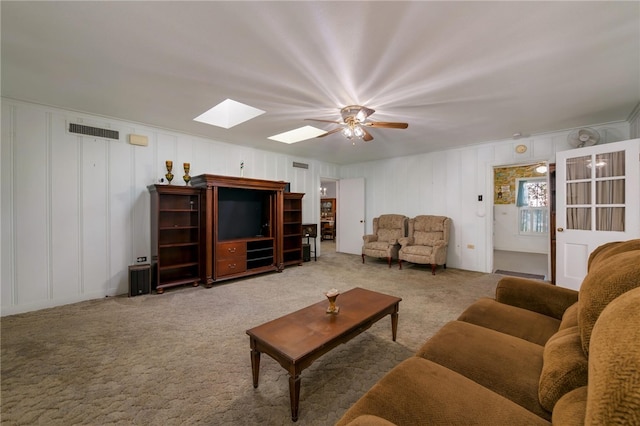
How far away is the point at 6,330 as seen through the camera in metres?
2.62

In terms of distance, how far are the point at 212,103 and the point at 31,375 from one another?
292 cm

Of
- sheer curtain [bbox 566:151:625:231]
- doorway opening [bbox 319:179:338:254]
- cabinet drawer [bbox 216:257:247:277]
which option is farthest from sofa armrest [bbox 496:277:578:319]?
doorway opening [bbox 319:179:338:254]

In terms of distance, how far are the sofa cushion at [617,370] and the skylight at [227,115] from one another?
379 cm

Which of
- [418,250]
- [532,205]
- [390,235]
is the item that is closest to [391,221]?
[390,235]

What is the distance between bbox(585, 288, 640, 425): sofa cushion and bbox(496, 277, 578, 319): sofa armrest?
1.46 meters

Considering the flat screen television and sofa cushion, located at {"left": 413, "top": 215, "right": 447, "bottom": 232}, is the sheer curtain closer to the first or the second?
sofa cushion, located at {"left": 413, "top": 215, "right": 447, "bottom": 232}

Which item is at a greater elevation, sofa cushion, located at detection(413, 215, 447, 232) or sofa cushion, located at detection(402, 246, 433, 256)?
sofa cushion, located at detection(413, 215, 447, 232)

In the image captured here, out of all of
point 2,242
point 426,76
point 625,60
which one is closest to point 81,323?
point 2,242

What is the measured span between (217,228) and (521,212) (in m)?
8.45

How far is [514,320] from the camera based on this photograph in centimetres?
175

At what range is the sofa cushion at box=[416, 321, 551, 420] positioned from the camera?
3.66ft

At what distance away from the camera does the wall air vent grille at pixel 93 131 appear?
11.3ft

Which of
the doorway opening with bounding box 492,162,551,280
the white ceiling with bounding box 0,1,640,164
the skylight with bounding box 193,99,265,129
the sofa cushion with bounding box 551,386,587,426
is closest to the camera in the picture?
the sofa cushion with bounding box 551,386,587,426

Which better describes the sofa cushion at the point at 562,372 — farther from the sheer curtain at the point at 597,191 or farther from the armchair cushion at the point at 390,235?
the armchair cushion at the point at 390,235
